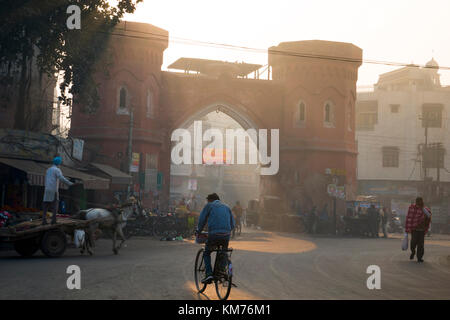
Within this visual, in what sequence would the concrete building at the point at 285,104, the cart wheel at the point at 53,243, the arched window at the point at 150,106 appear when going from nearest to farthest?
the cart wheel at the point at 53,243, the arched window at the point at 150,106, the concrete building at the point at 285,104

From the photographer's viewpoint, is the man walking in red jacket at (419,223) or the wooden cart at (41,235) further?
the man walking in red jacket at (419,223)

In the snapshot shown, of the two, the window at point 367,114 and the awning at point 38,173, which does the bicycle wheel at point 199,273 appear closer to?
the awning at point 38,173

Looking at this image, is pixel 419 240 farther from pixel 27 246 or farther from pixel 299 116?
pixel 299 116

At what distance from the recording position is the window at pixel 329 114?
40.5 metres

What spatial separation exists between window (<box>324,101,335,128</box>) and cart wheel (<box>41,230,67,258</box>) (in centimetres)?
2897

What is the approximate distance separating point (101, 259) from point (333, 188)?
24.1 m

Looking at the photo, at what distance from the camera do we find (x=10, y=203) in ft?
68.5

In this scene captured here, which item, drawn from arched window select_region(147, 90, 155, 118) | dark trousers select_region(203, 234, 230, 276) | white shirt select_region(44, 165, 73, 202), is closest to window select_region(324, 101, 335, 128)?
arched window select_region(147, 90, 155, 118)

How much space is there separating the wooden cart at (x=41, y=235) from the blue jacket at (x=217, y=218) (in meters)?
5.63

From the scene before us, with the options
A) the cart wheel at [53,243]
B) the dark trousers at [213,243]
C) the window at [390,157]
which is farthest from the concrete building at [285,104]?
the dark trousers at [213,243]

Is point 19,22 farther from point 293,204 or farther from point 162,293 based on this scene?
point 293,204

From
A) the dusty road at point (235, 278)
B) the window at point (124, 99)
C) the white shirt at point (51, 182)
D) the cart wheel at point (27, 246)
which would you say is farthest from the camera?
the window at point (124, 99)

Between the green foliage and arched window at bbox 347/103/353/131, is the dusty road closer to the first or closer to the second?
the green foliage
